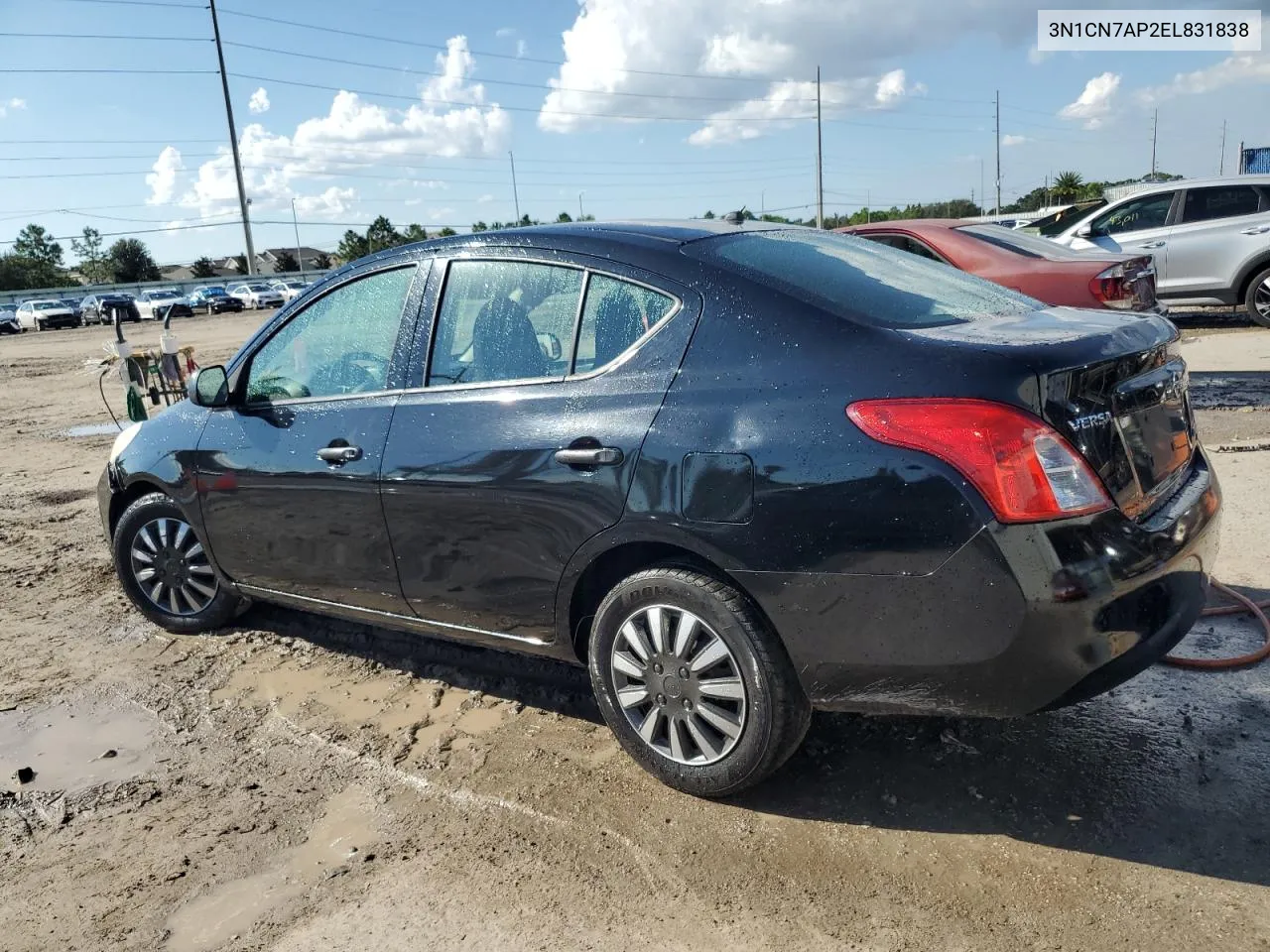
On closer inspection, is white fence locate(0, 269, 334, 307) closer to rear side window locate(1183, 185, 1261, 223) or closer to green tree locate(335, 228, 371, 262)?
green tree locate(335, 228, 371, 262)

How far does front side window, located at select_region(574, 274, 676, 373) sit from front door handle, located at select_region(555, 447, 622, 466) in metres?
0.28

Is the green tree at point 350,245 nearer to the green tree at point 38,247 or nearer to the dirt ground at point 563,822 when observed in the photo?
the green tree at point 38,247

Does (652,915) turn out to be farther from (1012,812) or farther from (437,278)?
(437,278)

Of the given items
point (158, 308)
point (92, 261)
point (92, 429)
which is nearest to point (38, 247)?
point (92, 261)

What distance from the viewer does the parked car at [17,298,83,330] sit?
46.4 metres

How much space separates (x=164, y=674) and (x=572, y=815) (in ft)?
7.45

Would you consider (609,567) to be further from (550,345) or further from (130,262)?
(130,262)

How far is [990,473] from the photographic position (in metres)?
2.36

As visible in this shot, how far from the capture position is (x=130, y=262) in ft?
316

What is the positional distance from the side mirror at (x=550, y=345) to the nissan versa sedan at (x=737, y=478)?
10 mm

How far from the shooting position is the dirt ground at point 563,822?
2.45 m

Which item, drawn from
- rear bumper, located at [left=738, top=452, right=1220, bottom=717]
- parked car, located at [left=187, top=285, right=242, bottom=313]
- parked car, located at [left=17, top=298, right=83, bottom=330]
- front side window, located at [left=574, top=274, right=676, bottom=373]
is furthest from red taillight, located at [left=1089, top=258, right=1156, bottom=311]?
parked car, located at [left=187, top=285, right=242, bottom=313]

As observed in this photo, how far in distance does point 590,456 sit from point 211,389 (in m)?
2.11

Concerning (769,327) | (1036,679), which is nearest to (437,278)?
(769,327)
